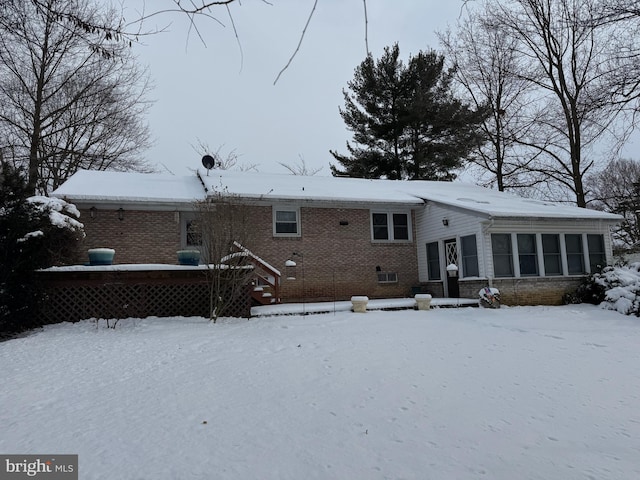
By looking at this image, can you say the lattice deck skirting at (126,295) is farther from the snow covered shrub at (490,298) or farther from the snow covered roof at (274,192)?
the snow covered shrub at (490,298)

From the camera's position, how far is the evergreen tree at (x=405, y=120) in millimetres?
25656

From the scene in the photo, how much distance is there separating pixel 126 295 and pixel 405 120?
21.5m

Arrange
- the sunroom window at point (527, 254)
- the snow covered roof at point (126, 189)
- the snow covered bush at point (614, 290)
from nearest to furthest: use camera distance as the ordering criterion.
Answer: the snow covered bush at point (614, 290) < the snow covered roof at point (126, 189) < the sunroom window at point (527, 254)

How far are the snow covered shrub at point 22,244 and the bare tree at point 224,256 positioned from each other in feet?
9.65

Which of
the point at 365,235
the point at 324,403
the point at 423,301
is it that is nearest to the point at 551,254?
the point at 423,301

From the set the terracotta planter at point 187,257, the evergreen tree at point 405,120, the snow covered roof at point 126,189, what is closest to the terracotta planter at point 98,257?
the terracotta planter at point 187,257

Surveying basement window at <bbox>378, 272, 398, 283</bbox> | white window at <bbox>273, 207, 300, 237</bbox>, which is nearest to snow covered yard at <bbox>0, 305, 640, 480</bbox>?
white window at <bbox>273, 207, 300, 237</bbox>

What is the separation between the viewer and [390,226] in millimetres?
15078

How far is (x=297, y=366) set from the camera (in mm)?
5695

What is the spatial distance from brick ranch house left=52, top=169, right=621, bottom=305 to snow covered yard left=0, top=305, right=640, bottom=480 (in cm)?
474

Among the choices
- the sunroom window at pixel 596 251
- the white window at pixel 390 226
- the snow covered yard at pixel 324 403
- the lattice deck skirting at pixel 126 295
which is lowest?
the snow covered yard at pixel 324 403

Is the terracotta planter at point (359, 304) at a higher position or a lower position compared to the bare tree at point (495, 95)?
lower

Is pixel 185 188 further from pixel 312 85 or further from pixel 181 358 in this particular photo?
pixel 312 85

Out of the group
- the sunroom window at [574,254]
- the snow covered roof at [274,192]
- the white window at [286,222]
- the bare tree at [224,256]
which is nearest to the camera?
the bare tree at [224,256]
